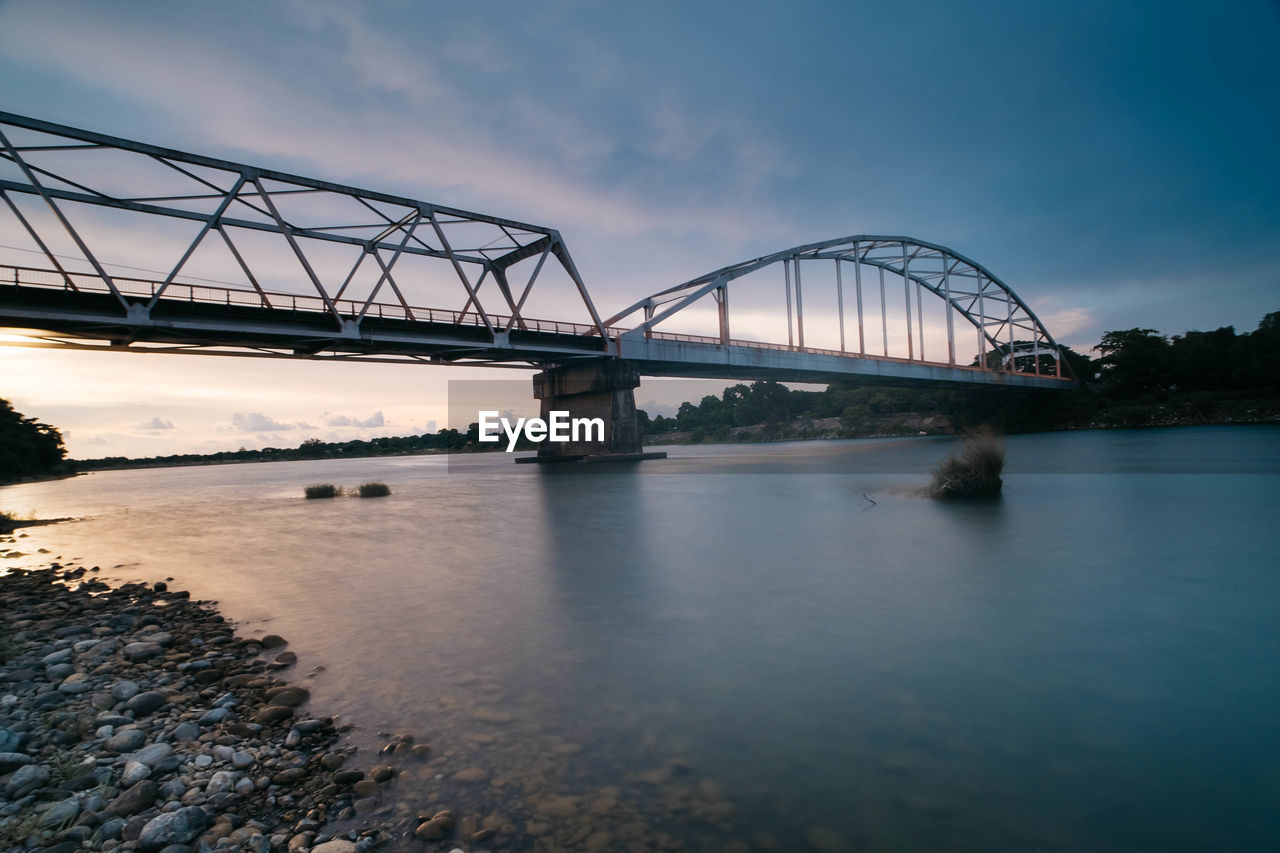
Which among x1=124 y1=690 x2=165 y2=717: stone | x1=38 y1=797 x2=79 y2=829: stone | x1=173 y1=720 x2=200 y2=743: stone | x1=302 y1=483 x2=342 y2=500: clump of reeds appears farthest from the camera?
x1=302 y1=483 x2=342 y2=500: clump of reeds

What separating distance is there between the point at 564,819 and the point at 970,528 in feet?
36.6

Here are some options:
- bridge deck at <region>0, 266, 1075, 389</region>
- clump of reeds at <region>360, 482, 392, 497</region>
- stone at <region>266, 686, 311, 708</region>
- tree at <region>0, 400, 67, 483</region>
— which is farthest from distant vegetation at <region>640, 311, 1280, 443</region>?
tree at <region>0, 400, 67, 483</region>

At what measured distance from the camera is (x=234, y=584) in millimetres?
9406

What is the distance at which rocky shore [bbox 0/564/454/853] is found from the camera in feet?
9.17

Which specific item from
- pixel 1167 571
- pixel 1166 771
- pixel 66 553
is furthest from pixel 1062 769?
pixel 66 553

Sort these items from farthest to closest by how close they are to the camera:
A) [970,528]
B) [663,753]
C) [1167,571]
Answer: [970,528]
[1167,571]
[663,753]

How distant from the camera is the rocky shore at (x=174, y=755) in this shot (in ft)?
9.17

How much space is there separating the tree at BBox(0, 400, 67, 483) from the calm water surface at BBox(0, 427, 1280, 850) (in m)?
66.0

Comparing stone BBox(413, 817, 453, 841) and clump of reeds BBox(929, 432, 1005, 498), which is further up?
clump of reeds BBox(929, 432, 1005, 498)

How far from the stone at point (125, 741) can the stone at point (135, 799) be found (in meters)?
0.75

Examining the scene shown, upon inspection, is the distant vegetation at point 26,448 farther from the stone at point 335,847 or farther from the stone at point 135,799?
the stone at point 335,847

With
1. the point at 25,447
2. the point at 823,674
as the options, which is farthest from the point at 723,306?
the point at 25,447

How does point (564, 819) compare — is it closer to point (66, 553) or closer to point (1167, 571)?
point (1167, 571)

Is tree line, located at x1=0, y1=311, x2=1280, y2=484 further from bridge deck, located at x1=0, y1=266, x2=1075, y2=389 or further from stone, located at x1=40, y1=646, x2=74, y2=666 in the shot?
stone, located at x1=40, y1=646, x2=74, y2=666
